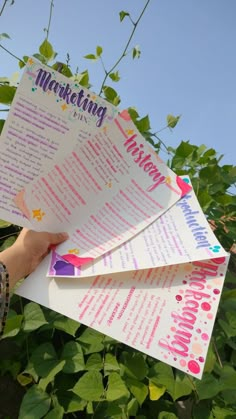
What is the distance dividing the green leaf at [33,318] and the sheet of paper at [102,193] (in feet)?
0.56

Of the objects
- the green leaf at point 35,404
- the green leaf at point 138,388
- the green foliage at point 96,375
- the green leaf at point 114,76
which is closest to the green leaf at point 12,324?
the green foliage at point 96,375

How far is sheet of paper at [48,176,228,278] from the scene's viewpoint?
1.51ft

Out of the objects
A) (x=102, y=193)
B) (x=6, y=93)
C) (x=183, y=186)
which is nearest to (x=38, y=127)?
(x=102, y=193)

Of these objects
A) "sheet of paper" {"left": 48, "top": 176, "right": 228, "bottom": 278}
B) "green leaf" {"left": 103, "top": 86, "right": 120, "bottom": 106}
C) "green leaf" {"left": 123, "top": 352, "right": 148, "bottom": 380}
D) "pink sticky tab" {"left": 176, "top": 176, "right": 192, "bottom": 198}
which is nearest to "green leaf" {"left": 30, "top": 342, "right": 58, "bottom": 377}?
"green leaf" {"left": 123, "top": 352, "right": 148, "bottom": 380}

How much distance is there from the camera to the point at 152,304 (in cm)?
45

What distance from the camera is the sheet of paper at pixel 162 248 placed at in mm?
461

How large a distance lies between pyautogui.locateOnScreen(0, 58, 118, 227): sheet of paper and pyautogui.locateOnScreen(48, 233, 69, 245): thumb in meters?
0.04

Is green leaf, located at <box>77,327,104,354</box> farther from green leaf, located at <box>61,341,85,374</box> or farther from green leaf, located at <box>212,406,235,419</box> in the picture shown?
green leaf, located at <box>212,406,235,419</box>

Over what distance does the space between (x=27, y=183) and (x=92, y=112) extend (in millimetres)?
145

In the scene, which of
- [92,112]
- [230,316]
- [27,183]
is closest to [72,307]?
[27,183]

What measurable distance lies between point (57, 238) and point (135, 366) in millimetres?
275

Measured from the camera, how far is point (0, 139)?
467 millimetres

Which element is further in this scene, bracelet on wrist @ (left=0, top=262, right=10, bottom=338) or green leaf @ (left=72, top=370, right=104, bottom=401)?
green leaf @ (left=72, top=370, right=104, bottom=401)

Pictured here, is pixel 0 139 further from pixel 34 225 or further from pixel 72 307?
pixel 72 307
